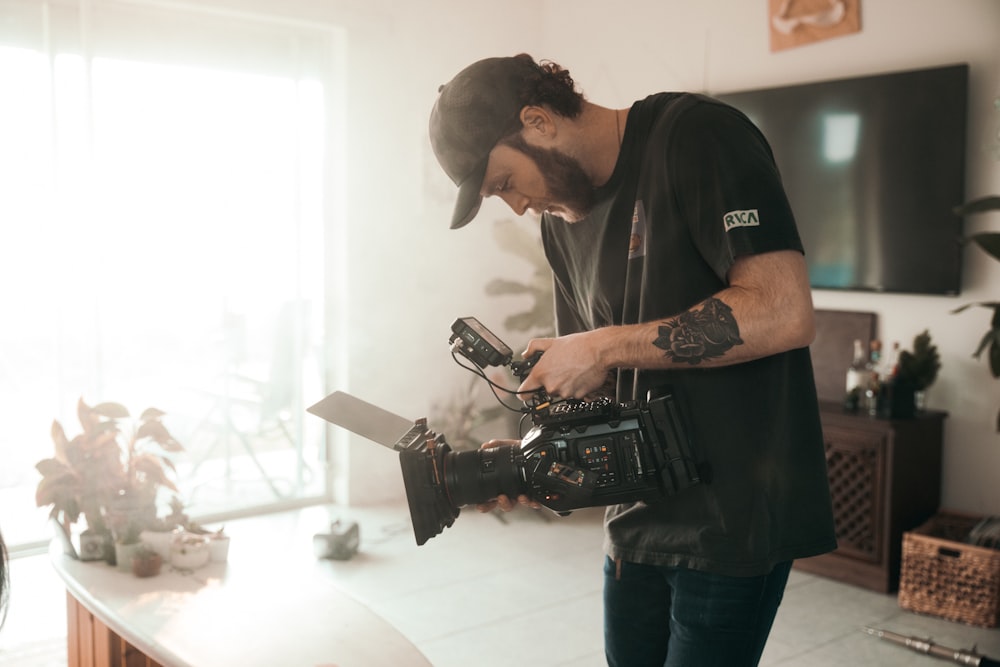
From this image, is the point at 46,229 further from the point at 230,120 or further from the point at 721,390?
the point at 721,390

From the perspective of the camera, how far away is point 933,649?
Answer: 260cm

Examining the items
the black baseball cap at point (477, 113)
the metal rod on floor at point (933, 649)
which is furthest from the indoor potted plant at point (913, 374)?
the black baseball cap at point (477, 113)

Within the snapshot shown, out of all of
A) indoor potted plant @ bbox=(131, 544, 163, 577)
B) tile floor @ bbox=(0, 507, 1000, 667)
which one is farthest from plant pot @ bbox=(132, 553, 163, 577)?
tile floor @ bbox=(0, 507, 1000, 667)

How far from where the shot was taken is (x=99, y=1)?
11.8ft

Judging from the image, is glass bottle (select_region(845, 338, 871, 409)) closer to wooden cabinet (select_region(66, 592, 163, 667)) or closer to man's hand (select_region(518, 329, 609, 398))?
man's hand (select_region(518, 329, 609, 398))

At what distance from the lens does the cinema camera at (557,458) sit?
1174 mm

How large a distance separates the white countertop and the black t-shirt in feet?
2.16

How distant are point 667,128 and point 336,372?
3.25 m

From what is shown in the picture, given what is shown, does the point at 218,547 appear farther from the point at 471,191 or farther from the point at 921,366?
the point at 921,366

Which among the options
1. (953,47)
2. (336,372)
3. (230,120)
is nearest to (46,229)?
(230,120)

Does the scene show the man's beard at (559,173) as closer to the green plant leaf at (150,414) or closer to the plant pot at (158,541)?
the plant pot at (158,541)

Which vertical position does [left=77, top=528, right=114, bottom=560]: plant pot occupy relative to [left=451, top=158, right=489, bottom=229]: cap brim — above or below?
below

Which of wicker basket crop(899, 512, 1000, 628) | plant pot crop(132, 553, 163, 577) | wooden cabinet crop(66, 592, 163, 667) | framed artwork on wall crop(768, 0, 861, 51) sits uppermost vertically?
framed artwork on wall crop(768, 0, 861, 51)

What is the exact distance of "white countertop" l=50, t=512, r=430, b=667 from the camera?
1.61 m
